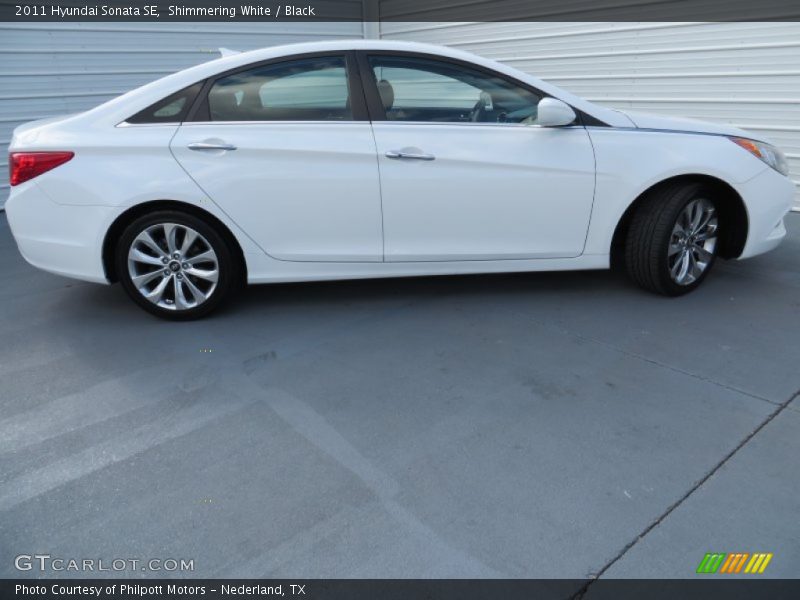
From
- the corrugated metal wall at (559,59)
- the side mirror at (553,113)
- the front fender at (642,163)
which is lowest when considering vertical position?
the front fender at (642,163)

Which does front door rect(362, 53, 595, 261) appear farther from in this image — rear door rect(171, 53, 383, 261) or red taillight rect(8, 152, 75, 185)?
red taillight rect(8, 152, 75, 185)

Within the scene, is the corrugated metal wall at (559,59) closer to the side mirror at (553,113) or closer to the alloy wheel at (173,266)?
the side mirror at (553,113)

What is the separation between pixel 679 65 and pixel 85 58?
6.64 metres

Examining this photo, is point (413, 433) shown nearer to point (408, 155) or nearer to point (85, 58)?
point (408, 155)

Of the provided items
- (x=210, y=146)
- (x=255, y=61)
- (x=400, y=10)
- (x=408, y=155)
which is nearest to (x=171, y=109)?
(x=210, y=146)

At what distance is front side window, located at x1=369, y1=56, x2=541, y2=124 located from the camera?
3459 mm

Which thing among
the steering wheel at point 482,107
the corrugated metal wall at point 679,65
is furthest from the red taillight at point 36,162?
the corrugated metal wall at point 679,65

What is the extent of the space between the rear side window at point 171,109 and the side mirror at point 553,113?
1912 millimetres

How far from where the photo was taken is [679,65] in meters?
6.07

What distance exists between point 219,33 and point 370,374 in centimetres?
663

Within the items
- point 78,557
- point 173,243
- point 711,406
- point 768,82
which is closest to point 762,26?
point 768,82

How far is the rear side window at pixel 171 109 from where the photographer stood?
3320 millimetres

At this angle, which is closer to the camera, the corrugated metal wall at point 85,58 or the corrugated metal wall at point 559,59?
the corrugated metal wall at point 559,59
